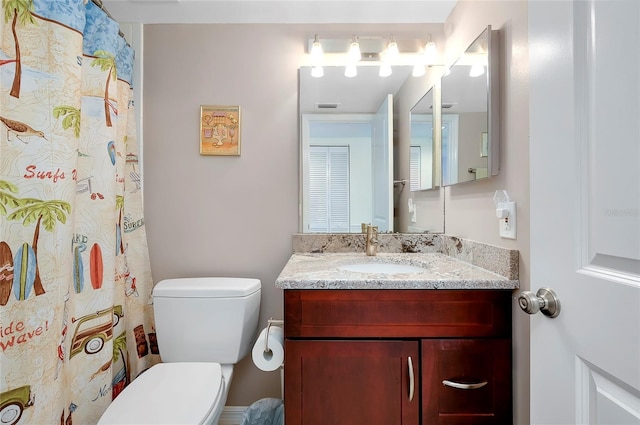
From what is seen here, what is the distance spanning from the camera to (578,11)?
1.91 ft

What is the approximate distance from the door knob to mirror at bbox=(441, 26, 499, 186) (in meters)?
0.57

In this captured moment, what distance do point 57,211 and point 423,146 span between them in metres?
1.55

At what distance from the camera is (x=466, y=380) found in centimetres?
104

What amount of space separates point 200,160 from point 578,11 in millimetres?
1582

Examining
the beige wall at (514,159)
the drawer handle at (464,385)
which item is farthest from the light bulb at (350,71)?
the drawer handle at (464,385)

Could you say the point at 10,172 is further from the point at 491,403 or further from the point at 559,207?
the point at 491,403

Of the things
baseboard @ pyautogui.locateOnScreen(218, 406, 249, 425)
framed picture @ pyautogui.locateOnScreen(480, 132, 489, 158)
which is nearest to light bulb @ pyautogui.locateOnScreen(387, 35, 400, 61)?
framed picture @ pyautogui.locateOnScreen(480, 132, 489, 158)

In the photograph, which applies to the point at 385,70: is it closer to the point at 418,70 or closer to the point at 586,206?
the point at 418,70

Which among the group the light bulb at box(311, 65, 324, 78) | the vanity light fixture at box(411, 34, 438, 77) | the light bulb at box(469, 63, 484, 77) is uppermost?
the vanity light fixture at box(411, 34, 438, 77)

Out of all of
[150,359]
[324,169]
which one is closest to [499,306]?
[324,169]

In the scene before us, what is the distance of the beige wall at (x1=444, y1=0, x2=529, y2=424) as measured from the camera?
0.99 metres

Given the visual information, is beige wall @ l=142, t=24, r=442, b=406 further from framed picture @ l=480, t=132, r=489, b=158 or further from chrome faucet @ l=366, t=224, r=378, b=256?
framed picture @ l=480, t=132, r=489, b=158

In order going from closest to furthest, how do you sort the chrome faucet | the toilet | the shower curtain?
the shower curtain
the toilet
the chrome faucet

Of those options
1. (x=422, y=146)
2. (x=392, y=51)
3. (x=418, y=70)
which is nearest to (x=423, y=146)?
(x=422, y=146)
